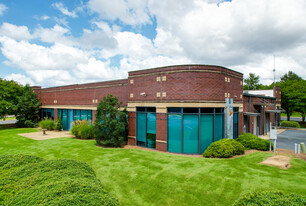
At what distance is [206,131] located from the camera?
14.4 meters

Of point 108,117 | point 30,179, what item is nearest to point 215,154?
point 108,117

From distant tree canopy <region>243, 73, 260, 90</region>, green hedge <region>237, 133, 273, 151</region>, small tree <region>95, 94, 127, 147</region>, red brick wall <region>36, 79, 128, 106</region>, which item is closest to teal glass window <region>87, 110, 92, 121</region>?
red brick wall <region>36, 79, 128, 106</region>

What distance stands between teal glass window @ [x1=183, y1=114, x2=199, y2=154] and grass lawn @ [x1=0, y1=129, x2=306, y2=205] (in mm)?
1936

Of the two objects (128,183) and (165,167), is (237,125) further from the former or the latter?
(128,183)

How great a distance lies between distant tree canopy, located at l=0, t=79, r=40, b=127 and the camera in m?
28.6

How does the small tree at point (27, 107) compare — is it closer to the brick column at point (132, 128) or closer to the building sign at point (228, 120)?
the brick column at point (132, 128)

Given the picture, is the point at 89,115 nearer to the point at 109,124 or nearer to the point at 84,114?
the point at 84,114

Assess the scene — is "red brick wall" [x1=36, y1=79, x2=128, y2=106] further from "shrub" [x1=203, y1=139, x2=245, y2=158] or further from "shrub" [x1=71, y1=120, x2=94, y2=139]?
"shrub" [x1=203, y1=139, x2=245, y2=158]

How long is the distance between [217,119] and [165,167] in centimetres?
683

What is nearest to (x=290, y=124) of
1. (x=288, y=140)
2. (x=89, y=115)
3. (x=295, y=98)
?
(x=295, y=98)

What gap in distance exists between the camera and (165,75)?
15148 mm

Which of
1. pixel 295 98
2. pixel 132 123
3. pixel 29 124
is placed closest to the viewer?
pixel 132 123

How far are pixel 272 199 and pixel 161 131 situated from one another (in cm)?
1092

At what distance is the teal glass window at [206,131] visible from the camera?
561 inches
